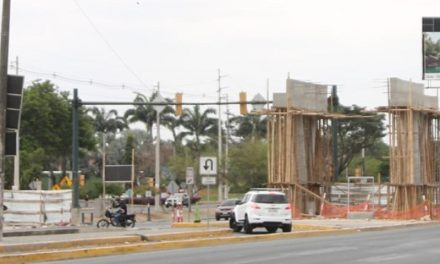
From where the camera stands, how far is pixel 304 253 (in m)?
22.4

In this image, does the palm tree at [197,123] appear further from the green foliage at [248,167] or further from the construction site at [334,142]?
the construction site at [334,142]

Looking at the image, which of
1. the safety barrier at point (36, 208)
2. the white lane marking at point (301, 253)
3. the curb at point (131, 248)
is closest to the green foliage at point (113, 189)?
the safety barrier at point (36, 208)

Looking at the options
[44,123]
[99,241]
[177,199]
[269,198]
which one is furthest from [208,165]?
[44,123]

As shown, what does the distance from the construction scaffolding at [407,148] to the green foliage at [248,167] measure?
128ft

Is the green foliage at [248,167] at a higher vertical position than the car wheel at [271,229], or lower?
higher

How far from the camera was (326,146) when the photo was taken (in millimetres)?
55375

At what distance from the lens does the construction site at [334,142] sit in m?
50.1

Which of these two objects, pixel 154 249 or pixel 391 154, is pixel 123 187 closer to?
pixel 391 154

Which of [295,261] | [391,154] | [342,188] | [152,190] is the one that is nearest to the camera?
[295,261]

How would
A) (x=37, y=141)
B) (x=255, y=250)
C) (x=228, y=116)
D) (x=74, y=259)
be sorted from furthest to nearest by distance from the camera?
(x=228, y=116)
(x=37, y=141)
(x=255, y=250)
(x=74, y=259)

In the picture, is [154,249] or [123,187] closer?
[154,249]

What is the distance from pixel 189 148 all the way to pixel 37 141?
40.9m

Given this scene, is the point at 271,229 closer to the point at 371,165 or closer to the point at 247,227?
the point at 247,227

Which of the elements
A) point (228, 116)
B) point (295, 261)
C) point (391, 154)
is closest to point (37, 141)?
point (391, 154)
